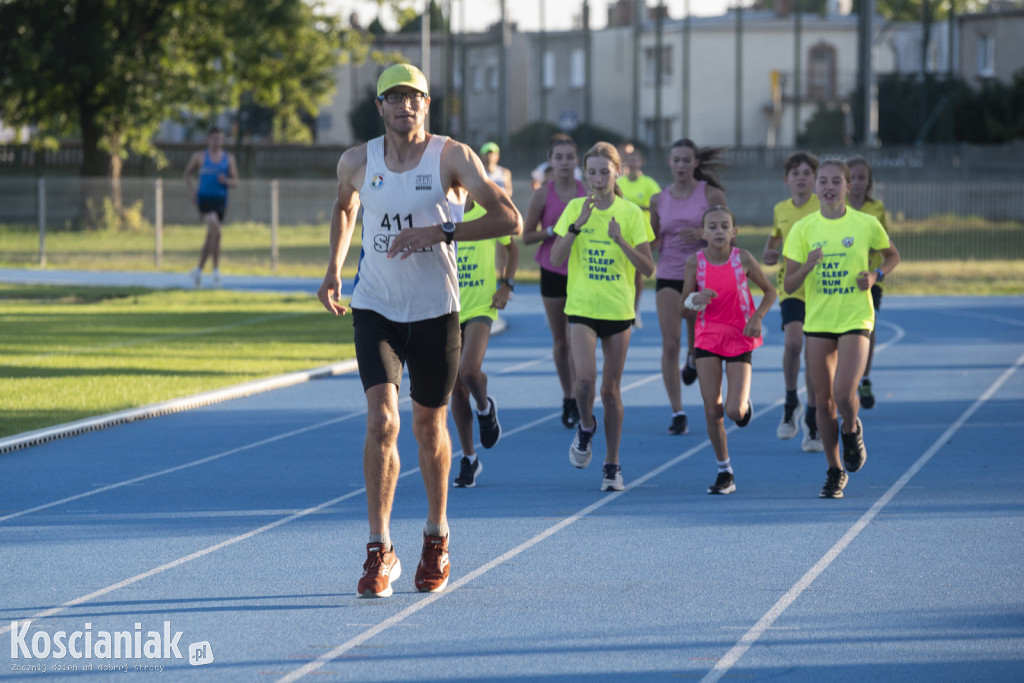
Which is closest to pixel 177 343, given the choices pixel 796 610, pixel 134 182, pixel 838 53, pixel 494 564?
pixel 494 564

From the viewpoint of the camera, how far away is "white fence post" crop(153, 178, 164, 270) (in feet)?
94.2

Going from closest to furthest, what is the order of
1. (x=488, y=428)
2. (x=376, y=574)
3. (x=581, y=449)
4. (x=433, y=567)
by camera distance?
(x=376, y=574) < (x=433, y=567) < (x=581, y=449) < (x=488, y=428)

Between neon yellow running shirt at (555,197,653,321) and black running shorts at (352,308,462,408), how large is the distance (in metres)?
2.62

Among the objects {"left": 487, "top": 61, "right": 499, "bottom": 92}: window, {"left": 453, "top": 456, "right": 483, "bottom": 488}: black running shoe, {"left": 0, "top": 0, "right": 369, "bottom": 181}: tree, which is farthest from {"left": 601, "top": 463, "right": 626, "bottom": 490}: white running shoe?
{"left": 487, "top": 61, "right": 499, "bottom": 92}: window

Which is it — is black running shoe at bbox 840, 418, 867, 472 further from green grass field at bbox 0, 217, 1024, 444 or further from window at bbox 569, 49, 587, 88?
window at bbox 569, 49, 587, 88

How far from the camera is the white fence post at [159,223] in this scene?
1130 inches

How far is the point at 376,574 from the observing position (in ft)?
20.0

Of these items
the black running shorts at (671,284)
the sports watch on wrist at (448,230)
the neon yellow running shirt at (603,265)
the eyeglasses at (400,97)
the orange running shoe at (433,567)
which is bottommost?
the orange running shoe at (433,567)

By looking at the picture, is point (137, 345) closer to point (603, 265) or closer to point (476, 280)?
point (476, 280)

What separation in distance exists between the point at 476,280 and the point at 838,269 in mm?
2326

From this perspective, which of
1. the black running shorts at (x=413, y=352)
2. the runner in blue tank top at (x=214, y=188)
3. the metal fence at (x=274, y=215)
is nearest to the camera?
the black running shorts at (x=413, y=352)

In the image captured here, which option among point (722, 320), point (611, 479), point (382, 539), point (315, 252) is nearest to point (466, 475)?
point (611, 479)

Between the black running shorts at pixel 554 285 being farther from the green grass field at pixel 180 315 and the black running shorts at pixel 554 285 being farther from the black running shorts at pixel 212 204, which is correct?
the black running shorts at pixel 212 204

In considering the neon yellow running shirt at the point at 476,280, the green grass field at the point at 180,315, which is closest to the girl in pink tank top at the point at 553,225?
the neon yellow running shirt at the point at 476,280
